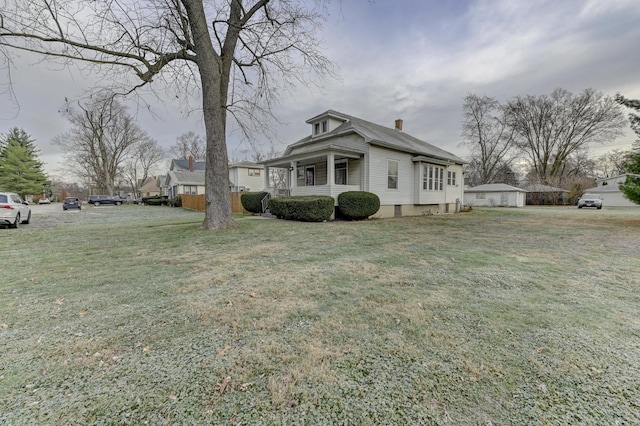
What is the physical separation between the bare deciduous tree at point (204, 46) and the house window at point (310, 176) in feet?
19.7

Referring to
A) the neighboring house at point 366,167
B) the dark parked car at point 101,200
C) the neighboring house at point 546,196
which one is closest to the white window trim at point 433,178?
the neighboring house at point 366,167

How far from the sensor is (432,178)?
17094 mm

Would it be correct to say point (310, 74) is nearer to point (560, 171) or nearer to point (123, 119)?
point (123, 119)

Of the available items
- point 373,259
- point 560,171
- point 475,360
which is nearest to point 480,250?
point 373,259

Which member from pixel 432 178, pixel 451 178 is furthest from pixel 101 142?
pixel 451 178

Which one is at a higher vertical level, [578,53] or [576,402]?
[578,53]

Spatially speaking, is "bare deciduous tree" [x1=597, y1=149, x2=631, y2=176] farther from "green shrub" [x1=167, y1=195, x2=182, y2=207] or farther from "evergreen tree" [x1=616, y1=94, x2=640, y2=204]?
"green shrub" [x1=167, y1=195, x2=182, y2=207]

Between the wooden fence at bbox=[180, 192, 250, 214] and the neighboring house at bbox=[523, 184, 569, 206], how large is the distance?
35.5m

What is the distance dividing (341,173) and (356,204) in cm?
326

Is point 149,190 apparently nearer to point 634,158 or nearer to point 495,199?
point 495,199

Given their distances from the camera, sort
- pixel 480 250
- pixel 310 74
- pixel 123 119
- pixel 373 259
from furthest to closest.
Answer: pixel 123 119, pixel 310 74, pixel 480 250, pixel 373 259

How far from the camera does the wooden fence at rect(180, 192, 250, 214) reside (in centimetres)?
1927

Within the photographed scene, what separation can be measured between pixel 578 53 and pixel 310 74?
16370mm

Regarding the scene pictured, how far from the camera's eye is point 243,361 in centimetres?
216
